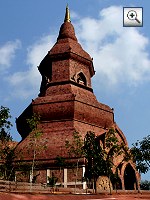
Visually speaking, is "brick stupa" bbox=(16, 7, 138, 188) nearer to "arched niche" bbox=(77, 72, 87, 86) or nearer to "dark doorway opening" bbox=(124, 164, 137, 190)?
"arched niche" bbox=(77, 72, 87, 86)

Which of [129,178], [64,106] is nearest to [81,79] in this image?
[64,106]

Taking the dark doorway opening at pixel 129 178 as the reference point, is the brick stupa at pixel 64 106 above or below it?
above

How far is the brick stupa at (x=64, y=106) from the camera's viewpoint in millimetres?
28484

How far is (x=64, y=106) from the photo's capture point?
103ft

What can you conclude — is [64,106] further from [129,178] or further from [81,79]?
[129,178]

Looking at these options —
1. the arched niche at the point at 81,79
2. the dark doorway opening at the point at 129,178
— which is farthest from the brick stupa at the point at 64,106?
the dark doorway opening at the point at 129,178

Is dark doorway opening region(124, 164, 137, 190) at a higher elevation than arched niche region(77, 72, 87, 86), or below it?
below

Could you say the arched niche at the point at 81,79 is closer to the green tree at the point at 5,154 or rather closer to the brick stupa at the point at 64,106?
the brick stupa at the point at 64,106

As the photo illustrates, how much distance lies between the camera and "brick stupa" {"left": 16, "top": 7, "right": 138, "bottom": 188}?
28.5 meters

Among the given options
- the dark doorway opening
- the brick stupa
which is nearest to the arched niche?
the brick stupa

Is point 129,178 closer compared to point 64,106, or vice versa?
point 129,178

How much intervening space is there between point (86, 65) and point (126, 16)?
19789 millimetres

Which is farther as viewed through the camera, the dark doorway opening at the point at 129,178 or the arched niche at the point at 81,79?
the arched niche at the point at 81,79

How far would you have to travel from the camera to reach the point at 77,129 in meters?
29.9
